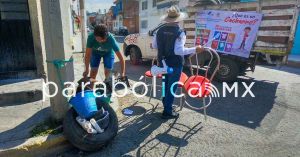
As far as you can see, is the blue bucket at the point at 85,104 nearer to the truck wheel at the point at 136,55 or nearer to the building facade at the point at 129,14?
the truck wheel at the point at 136,55

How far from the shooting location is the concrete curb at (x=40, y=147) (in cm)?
310

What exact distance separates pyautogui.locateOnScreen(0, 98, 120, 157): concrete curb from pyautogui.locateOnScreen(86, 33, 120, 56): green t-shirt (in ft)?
5.30

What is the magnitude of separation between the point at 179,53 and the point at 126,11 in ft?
136

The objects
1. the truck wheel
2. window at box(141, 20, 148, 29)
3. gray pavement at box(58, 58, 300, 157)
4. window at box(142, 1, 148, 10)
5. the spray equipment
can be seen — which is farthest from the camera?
window at box(142, 1, 148, 10)

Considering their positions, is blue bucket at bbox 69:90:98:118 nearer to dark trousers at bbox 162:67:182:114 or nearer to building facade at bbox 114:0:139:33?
dark trousers at bbox 162:67:182:114

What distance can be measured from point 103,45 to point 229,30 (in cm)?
365

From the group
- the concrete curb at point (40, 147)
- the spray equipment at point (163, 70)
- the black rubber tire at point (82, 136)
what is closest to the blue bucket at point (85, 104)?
the black rubber tire at point (82, 136)

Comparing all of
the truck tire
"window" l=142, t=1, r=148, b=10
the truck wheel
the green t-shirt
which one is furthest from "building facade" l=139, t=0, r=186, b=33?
the green t-shirt

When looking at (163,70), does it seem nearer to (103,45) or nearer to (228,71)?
(103,45)

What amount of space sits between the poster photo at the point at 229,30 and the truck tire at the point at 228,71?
12.2 inches

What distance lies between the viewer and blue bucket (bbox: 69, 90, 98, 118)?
3369 millimetres

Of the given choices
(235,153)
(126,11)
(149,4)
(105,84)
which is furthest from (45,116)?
(126,11)

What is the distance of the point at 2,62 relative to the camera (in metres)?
5.39

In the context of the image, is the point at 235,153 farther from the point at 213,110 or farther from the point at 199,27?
the point at 199,27
